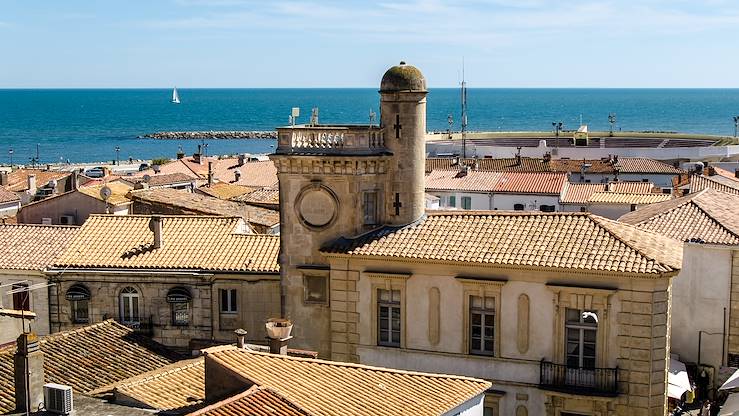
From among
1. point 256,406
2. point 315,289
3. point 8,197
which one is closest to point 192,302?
point 315,289

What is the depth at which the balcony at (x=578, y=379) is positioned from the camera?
2756 cm

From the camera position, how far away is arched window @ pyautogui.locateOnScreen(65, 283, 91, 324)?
1409 inches

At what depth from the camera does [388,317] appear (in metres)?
30.6

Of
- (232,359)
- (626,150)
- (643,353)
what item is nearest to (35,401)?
(232,359)

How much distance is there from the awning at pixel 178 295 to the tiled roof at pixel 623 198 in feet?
91.0

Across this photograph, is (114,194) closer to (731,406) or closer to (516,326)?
(516,326)

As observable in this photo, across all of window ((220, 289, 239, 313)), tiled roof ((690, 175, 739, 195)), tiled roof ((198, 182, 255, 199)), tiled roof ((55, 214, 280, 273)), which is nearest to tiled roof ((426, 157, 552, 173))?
tiled roof ((198, 182, 255, 199))

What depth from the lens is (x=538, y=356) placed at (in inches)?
1125

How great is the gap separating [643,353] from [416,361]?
6.57m

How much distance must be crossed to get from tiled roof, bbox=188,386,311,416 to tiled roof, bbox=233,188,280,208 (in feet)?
108

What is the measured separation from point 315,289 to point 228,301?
457 centimetres

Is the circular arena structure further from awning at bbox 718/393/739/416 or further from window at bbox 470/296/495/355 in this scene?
window at bbox 470/296/495/355

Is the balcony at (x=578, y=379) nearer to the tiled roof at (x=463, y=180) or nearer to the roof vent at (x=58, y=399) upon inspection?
the roof vent at (x=58, y=399)

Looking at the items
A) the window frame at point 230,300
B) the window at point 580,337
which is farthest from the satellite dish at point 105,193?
the window at point 580,337
